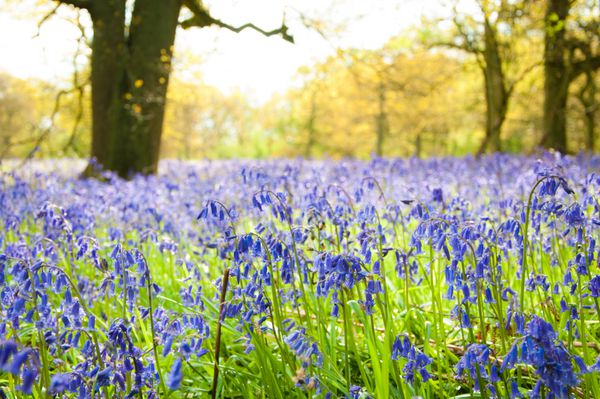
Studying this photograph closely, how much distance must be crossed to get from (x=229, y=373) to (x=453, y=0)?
38.1 ft

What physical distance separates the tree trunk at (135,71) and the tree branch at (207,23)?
0.54 metres

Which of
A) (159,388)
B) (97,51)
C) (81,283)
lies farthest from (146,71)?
(159,388)

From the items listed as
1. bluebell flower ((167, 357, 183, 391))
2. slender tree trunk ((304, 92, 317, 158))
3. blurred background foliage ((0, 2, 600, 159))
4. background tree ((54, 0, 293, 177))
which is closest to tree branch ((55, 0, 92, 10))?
background tree ((54, 0, 293, 177))

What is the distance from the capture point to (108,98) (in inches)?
465

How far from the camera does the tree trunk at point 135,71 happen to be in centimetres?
1088

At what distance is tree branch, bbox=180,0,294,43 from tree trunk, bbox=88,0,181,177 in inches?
21.1

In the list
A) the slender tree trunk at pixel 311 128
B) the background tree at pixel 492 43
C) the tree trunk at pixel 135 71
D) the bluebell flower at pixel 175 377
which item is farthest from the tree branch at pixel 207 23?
the slender tree trunk at pixel 311 128

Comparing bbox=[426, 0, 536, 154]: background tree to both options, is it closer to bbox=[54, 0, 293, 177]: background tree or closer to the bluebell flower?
bbox=[54, 0, 293, 177]: background tree

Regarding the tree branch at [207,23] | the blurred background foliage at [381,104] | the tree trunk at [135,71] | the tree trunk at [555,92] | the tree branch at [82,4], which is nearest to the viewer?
the tree branch at [207,23]

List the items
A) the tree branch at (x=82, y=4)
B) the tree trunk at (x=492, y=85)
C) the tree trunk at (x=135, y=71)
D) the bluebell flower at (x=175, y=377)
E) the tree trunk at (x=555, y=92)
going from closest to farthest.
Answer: the bluebell flower at (x=175, y=377), the tree trunk at (x=135, y=71), the tree branch at (x=82, y=4), the tree trunk at (x=492, y=85), the tree trunk at (x=555, y=92)

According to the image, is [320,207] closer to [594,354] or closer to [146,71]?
[594,354]

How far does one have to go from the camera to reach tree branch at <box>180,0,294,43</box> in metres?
10.6

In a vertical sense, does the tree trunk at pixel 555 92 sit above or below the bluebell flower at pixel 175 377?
above

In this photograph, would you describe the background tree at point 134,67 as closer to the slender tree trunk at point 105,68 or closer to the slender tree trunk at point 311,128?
the slender tree trunk at point 105,68
